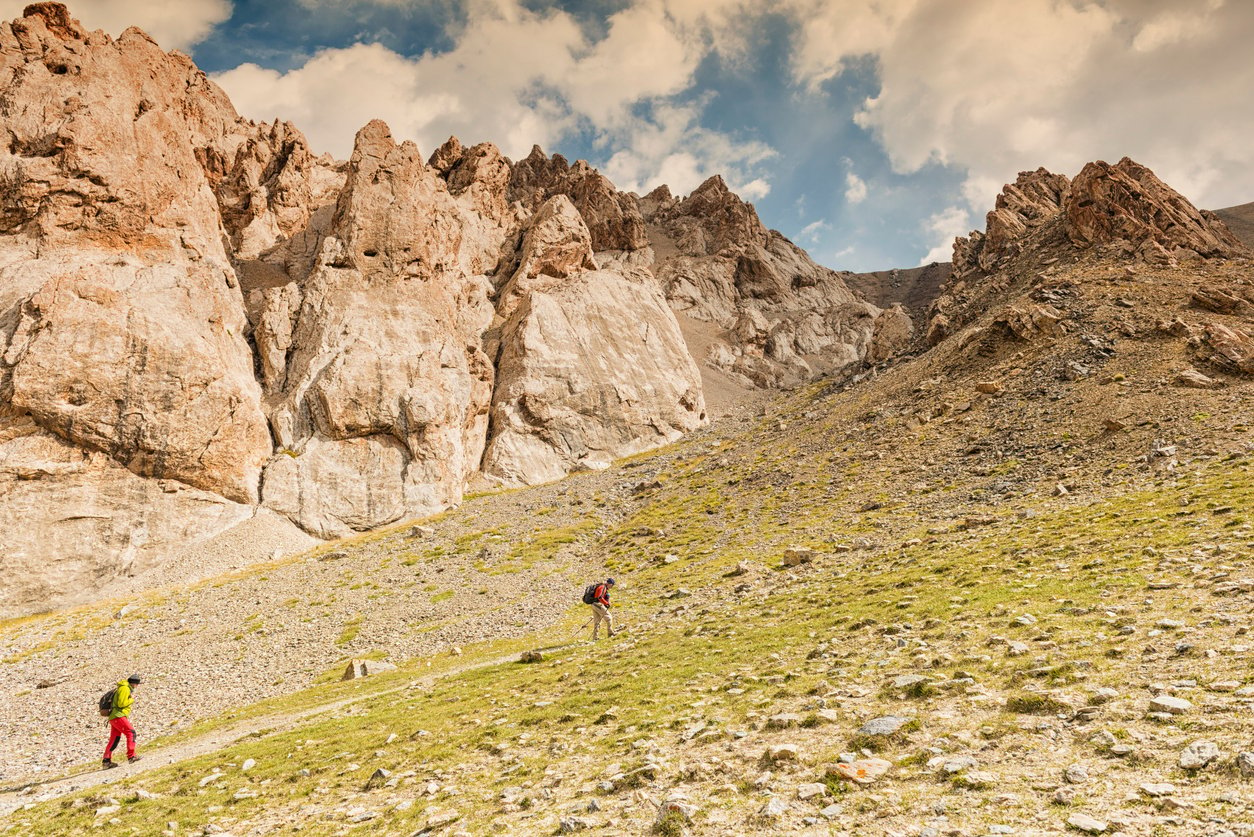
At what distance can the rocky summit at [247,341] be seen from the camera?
73062mm

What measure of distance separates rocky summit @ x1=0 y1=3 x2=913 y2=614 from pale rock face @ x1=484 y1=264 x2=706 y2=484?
1.73 ft

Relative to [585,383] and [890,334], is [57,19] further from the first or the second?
[890,334]

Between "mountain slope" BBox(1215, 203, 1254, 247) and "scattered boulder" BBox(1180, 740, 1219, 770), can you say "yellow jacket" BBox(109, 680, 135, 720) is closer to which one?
"scattered boulder" BBox(1180, 740, 1219, 770)

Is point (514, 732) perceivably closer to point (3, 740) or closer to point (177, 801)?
point (177, 801)

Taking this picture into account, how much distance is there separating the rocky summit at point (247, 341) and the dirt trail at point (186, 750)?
5394 cm

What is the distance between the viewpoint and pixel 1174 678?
36.1ft

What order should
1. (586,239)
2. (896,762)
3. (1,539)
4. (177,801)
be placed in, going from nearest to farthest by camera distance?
(896,762) < (177,801) < (1,539) < (586,239)

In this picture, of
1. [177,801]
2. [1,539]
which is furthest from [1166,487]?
[1,539]

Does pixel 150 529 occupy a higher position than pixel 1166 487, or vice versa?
pixel 150 529

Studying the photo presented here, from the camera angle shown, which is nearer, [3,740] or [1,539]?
[3,740]

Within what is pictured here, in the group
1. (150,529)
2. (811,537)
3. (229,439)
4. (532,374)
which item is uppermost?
(532,374)

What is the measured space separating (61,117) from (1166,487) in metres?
142

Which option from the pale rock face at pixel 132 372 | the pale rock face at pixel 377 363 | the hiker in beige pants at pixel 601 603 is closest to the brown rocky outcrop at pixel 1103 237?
the hiker in beige pants at pixel 601 603

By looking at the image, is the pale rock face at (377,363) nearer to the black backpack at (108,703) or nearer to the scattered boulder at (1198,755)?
the black backpack at (108,703)
